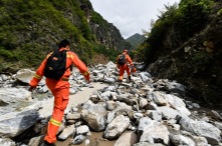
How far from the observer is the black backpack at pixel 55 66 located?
4.99m

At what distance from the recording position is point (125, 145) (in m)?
4.76

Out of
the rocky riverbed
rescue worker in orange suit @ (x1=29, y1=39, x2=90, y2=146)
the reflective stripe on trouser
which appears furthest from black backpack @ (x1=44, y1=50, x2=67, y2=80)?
the rocky riverbed

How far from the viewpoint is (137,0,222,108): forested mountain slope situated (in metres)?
9.07

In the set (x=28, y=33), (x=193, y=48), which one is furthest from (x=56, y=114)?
(x=28, y=33)

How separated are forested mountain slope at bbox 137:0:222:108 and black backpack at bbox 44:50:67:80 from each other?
5.85 metres

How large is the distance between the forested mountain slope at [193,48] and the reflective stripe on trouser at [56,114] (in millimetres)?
5703

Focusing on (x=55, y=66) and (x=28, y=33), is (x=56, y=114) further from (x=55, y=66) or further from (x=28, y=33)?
(x=28, y=33)

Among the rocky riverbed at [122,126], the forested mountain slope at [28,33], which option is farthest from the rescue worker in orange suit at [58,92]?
the forested mountain slope at [28,33]

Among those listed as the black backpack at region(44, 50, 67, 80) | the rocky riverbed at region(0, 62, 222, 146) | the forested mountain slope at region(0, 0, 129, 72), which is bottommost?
the rocky riverbed at region(0, 62, 222, 146)

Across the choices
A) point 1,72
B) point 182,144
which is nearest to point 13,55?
point 1,72

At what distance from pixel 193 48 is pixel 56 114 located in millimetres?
8409

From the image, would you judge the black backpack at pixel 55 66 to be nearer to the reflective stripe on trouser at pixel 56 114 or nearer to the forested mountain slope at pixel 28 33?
the reflective stripe on trouser at pixel 56 114

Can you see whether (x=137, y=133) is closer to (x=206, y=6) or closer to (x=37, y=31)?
(x=206, y=6)

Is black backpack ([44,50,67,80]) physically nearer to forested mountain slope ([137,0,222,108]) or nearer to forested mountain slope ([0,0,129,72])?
forested mountain slope ([137,0,222,108])
